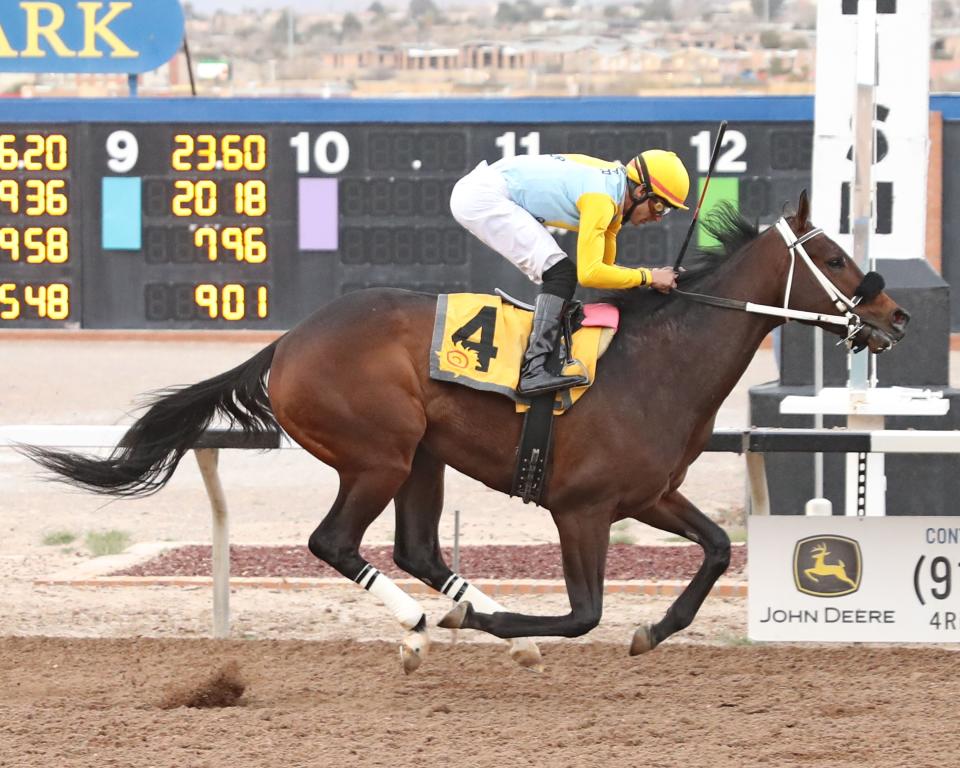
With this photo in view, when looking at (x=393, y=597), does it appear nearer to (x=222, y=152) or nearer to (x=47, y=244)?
(x=222, y=152)

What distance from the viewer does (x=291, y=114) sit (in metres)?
13.4

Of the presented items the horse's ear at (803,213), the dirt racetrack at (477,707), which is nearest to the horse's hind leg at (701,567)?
the dirt racetrack at (477,707)

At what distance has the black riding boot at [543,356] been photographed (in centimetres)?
516

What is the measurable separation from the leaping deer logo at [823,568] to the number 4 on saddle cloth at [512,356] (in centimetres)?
114

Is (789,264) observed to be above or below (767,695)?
above

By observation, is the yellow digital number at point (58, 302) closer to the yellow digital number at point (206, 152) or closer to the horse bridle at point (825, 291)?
the yellow digital number at point (206, 152)

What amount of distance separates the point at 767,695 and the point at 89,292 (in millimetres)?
8859

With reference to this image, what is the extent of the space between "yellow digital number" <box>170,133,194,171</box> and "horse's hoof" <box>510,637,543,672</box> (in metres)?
7.96

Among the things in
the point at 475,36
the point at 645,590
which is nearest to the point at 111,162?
the point at 645,590

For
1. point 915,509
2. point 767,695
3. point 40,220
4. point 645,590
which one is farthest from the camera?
point 40,220

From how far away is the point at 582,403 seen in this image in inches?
206

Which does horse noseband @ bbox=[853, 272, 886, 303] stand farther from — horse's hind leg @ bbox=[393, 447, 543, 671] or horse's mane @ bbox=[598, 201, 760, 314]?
horse's hind leg @ bbox=[393, 447, 543, 671]

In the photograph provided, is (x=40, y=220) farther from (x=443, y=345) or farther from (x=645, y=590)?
(x=443, y=345)

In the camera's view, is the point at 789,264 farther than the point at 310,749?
Yes
